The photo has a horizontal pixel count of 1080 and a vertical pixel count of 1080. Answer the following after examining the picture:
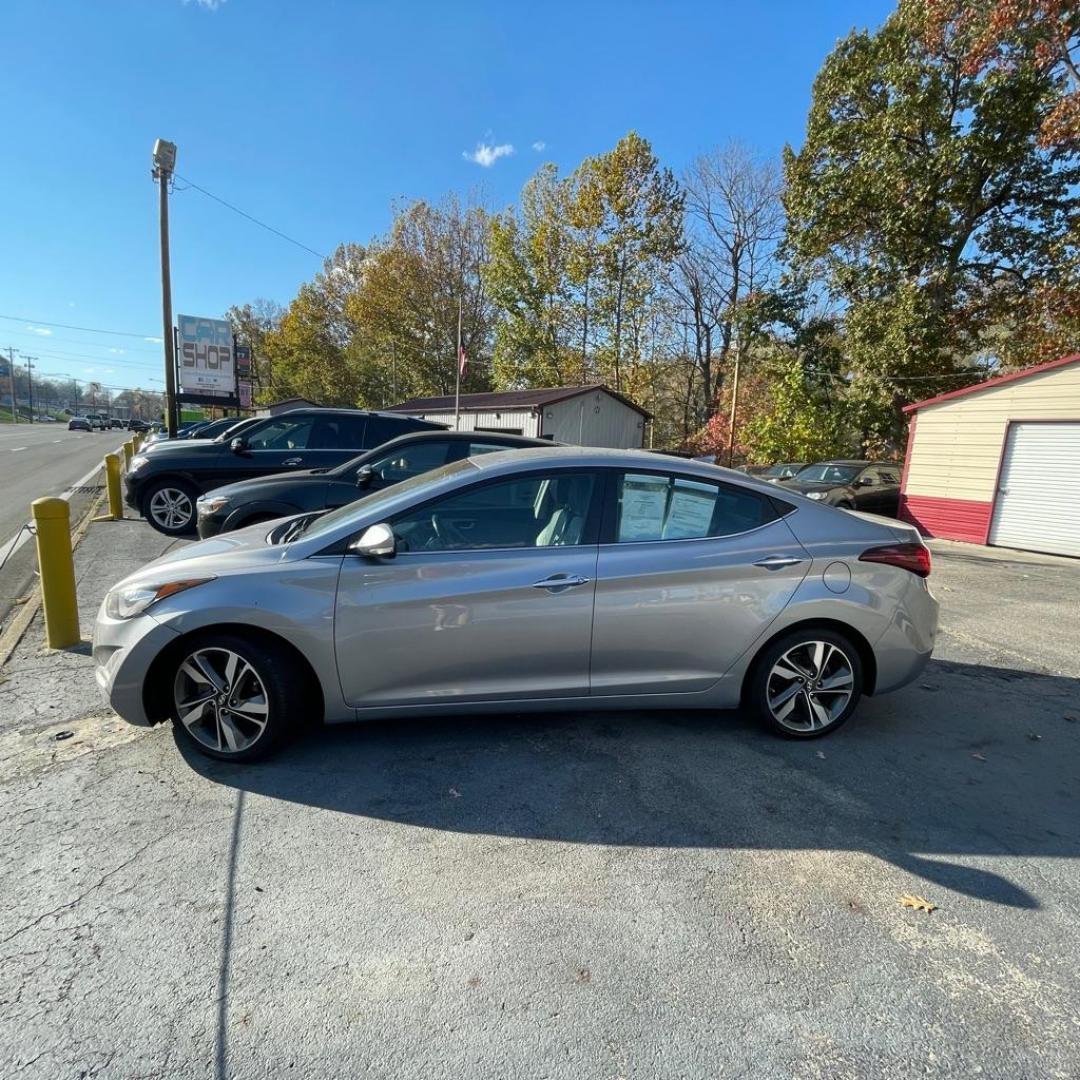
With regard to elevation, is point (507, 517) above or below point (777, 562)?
above

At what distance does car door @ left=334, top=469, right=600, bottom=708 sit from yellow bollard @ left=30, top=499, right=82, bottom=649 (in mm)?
2843

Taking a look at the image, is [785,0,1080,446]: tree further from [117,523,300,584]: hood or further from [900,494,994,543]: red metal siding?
[117,523,300,584]: hood

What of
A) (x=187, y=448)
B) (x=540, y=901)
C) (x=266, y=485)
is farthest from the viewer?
(x=187, y=448)

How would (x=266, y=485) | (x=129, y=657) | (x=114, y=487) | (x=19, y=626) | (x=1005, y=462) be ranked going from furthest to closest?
(x=1005, y=462) < (x=114, y=487) < (x=266, y=485) < (x=19, y=626) < (x=129, y=657)

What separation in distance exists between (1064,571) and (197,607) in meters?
12.0

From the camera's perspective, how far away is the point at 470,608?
9.95 ft

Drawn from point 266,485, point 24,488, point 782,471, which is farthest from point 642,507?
point 24,488

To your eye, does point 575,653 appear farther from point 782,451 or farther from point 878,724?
point 782,451

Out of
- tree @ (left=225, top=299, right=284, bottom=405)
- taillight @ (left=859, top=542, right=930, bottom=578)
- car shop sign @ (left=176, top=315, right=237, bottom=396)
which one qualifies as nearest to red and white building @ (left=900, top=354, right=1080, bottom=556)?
taillight @ (left=859, top=542, right=930, bottom=578)

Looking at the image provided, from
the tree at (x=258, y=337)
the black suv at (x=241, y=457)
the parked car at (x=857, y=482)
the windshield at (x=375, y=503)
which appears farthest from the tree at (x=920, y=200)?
the tree at (x=258, y=337)

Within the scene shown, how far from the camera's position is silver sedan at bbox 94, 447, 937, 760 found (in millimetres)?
2977

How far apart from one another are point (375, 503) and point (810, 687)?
260 centimetres

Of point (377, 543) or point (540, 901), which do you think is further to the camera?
point (377, 543)

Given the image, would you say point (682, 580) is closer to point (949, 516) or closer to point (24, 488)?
point (949, 516)
